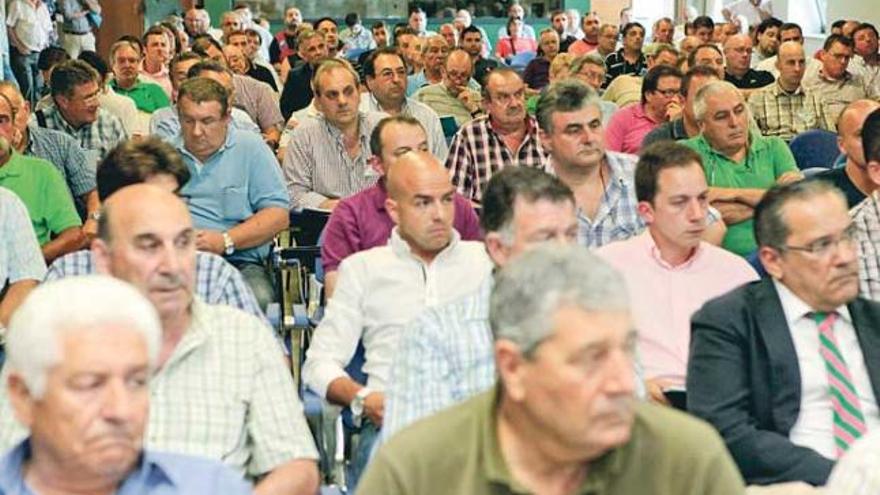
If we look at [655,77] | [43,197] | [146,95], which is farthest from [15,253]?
[146,95]

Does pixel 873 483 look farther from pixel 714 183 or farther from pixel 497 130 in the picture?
pixel 497 130

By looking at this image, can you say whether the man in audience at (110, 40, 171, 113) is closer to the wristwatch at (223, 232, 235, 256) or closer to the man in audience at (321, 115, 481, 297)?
the wristwatch at (223, 232, 235, 256)

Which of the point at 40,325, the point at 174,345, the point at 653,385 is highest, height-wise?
the point at 40,325

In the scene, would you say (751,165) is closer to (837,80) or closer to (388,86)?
(388,86)

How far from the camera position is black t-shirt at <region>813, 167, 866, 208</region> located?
15.4ft

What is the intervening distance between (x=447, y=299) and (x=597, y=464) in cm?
190


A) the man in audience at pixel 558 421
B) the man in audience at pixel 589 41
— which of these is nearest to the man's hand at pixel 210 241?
the man in audience at pixel 558 421

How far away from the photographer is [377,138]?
→ 5141mm

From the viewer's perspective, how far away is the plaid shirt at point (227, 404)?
2809 millimetres

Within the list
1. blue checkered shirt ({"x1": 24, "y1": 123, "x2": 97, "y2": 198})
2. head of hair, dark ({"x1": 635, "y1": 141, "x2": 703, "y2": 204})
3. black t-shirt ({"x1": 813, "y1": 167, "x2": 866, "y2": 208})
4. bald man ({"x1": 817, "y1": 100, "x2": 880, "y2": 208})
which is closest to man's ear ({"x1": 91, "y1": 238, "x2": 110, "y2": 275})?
head of hair, dark ({"x1": 635, "y1": 141, "x2": 703, "y2": 204})

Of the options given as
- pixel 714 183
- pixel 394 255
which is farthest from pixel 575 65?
pixel 394 255

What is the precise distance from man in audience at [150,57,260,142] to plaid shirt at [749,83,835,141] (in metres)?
2.90

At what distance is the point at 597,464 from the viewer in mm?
1978

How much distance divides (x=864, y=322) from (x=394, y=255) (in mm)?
1272
